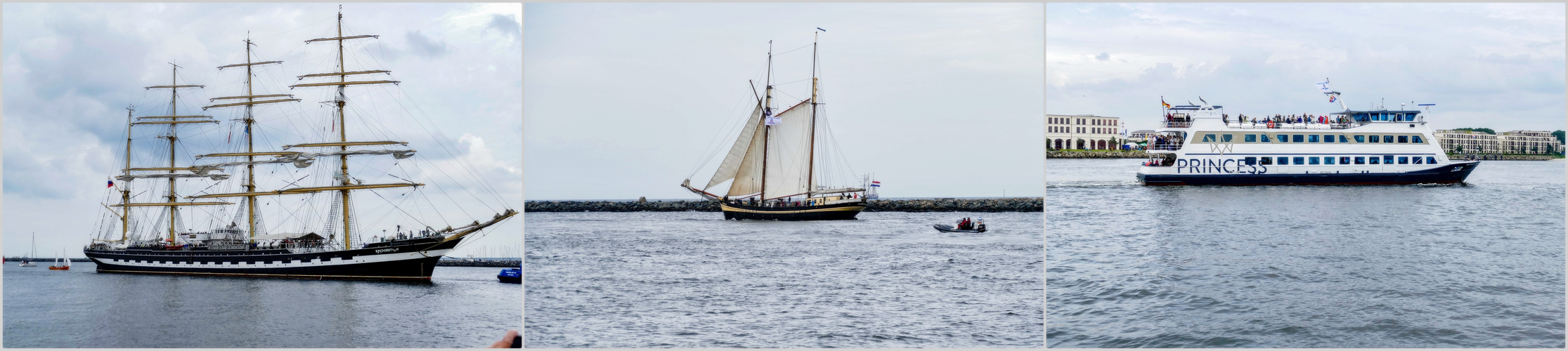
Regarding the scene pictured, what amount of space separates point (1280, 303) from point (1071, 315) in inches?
80.0

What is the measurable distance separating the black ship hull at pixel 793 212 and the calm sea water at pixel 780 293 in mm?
7470

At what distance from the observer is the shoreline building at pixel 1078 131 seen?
11148 mm

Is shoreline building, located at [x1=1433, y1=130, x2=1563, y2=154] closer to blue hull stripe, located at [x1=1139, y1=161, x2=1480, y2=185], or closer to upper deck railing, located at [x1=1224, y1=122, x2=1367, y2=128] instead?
blue hull stripe, located at [x1=1139, y1=161, x2=1480, y2=185]

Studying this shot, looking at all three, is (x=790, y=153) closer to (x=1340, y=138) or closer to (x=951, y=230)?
(x=951, y=230)

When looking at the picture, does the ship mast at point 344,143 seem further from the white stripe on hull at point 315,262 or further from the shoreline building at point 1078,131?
the shoreline building at point 1078,131

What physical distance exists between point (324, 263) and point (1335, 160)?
23336 millimetres

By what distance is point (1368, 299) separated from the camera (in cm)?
888

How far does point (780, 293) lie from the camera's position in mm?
10906

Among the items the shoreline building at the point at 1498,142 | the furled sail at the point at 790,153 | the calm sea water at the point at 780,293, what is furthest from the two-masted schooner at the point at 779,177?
the shoreline building at the point at 1498,142

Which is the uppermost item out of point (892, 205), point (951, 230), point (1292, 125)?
point (1292, 125)

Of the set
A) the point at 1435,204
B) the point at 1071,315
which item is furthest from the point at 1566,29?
the point at 1435,204

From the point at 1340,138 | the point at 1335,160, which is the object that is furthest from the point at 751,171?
the point at 1340,138

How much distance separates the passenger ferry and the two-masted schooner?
7.80m

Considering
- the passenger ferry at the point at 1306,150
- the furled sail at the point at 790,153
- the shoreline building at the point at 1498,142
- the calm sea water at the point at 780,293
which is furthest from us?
the furled sail at the point at 790,153
